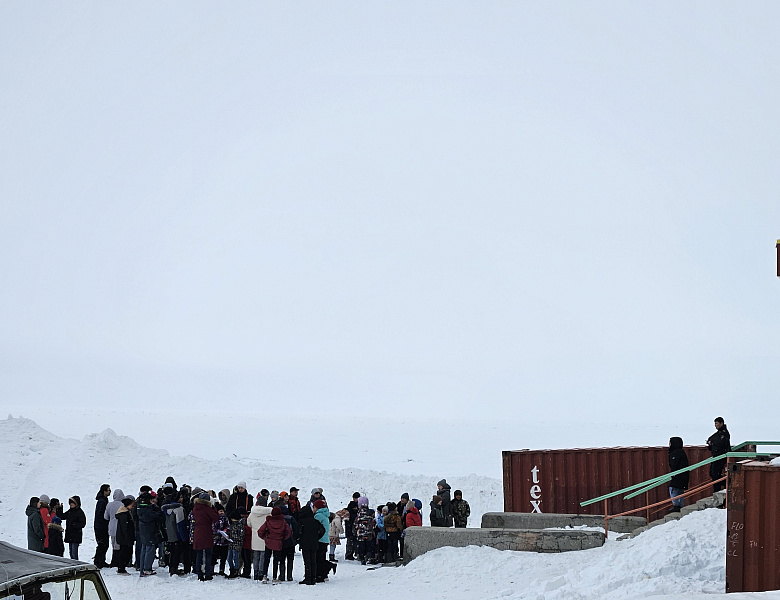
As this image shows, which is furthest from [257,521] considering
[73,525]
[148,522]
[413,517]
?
[413,517]

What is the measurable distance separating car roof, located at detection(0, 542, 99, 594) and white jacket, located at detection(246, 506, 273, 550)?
717 cm

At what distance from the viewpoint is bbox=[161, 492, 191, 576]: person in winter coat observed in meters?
13.5

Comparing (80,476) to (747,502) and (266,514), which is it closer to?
(266,514)

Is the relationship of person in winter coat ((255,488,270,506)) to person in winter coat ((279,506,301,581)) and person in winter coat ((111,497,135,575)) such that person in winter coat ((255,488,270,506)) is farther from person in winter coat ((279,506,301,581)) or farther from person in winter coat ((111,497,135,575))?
person in winter coat ((111,497,135,575))

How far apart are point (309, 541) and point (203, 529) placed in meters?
1.82

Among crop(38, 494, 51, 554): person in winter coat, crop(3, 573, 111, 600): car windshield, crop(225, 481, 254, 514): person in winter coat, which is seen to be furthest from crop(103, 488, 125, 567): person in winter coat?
crop(3, 573, 111, 600): car windshield

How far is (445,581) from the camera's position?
12938 mm

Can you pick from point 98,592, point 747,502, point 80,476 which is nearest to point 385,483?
point 80,476

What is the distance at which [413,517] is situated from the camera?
15.7 meters

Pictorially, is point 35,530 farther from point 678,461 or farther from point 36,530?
point 678,461

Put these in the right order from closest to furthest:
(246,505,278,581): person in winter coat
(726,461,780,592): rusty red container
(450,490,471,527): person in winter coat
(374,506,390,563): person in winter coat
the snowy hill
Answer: (726,461,780,592): rusty red container
(246,505,278,581): person in winter coat
(374,506,390,563): person in winter coat
(450,490,471,527): person in winter coat
the snowy hill

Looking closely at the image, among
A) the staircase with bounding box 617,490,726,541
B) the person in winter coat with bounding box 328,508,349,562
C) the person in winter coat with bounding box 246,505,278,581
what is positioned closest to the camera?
the staircase with bounding box 617,490,726,541

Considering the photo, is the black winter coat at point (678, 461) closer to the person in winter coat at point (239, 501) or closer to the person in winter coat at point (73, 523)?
the person in winter coat at point (239, 501)

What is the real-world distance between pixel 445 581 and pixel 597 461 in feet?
17.8
